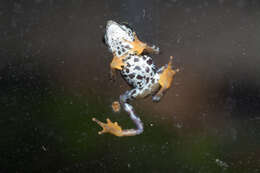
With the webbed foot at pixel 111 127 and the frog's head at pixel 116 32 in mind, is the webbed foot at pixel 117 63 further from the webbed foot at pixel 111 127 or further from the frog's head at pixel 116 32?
the webbed foot at pixel 111 127

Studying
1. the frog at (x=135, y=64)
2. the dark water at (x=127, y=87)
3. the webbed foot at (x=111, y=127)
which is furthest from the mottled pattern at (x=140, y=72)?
the webbed foot at (x=111, y=127)

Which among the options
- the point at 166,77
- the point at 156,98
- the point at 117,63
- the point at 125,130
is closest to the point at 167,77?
the point at 166,77

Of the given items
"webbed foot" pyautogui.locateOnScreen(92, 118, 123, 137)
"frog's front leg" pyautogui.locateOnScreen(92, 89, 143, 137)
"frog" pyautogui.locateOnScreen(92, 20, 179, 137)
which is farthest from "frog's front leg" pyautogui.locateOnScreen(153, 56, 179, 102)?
"webbed foot" pyautogui.locateOnScreen(92, 118, 123, 137)

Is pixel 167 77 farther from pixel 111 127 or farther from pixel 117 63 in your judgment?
pixel 111 127

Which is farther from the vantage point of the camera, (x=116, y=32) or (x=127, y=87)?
(x=127, y=87)

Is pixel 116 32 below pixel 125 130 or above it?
above

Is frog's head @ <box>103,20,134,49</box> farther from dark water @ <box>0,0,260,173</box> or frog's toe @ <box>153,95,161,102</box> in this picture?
frog's toe @ <box>153,95,161,102</box>

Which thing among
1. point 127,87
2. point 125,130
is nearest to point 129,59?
point 127,87

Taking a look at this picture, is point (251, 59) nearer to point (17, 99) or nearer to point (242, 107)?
point (242, 107)
